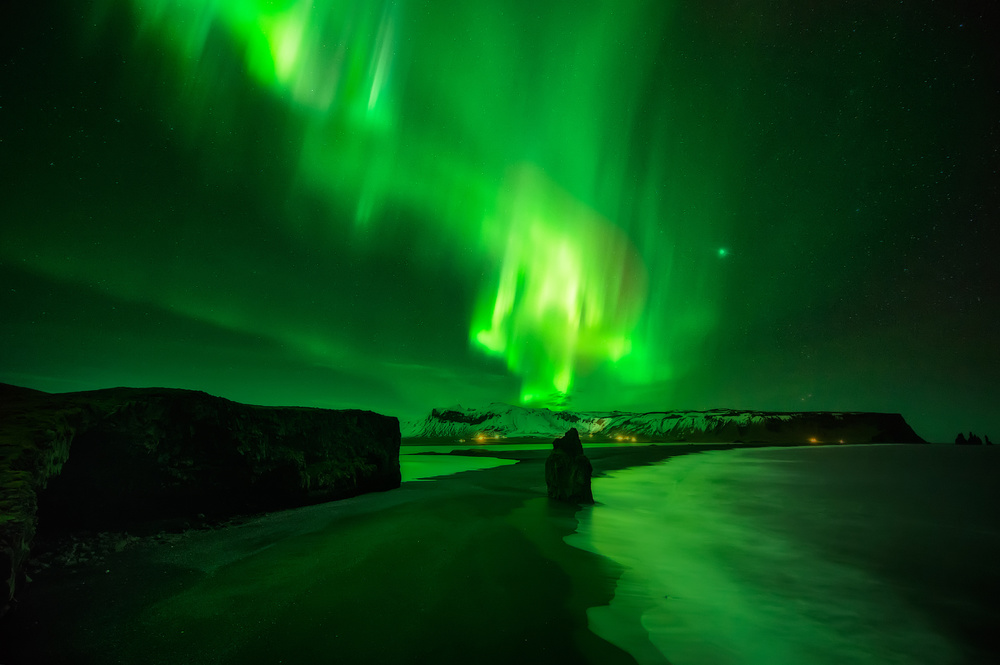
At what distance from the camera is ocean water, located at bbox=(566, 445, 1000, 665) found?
5430 mm

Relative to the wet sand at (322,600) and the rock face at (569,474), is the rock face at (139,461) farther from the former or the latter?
the rock face at (569,474)

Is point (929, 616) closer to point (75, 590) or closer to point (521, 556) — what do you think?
point (521, 556)

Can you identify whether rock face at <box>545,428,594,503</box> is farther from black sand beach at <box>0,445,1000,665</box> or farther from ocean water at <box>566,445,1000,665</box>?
black sand beach at <box>0,445,1000,665</box>

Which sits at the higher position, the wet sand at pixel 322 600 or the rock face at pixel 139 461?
the rock face at pixel 139 461

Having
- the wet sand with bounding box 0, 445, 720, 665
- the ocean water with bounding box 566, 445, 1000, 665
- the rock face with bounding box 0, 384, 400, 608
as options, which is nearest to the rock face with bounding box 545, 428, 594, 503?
the ocean water with bounding box 566, 445, 1000, 665

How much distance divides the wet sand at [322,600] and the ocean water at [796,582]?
834 millimetres

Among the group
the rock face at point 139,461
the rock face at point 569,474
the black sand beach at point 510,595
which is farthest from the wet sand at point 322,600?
the rock face at point 569,474

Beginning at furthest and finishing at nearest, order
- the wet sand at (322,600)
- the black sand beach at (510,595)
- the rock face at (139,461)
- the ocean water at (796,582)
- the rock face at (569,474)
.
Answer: the rock face at (569,474), the rock face at (139,461), the ocean water at (796,582), the black sand beach at (510,595), the wet sand at (322,600)

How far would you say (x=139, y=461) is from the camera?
8.97 metres

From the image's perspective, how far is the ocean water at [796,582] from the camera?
17.8 ft

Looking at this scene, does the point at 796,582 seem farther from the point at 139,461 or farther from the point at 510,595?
the point at 139,461

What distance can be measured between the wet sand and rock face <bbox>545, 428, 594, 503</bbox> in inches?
213

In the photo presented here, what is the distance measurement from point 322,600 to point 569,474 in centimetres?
1126

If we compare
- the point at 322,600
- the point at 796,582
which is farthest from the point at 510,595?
the point at 796,582
